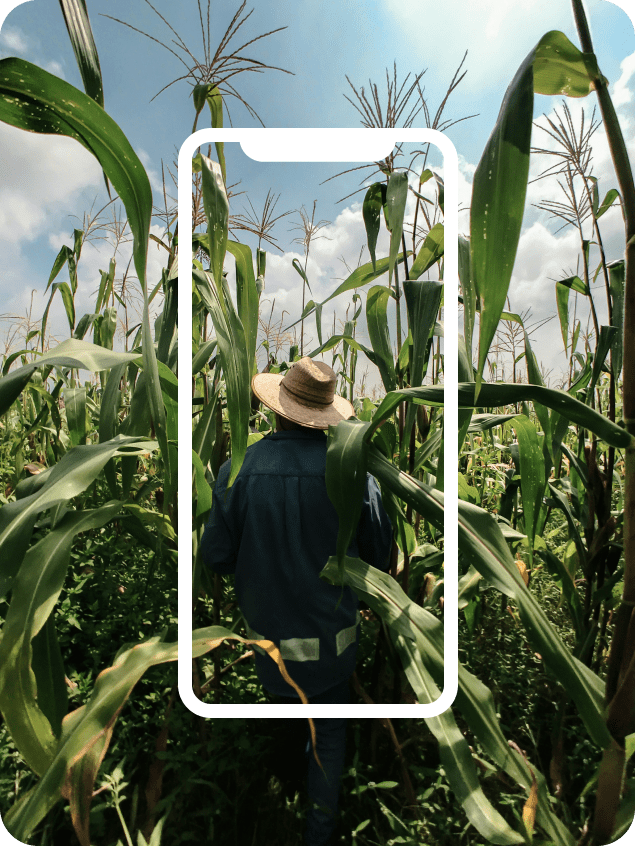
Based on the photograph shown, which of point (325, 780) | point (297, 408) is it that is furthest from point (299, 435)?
point (325, 780)

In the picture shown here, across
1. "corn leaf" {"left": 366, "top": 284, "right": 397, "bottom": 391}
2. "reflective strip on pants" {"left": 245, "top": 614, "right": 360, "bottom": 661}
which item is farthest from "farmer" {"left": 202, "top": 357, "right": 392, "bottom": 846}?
"corn leaf" {"left": 366, "top": 284, "right": 397, "bottom": 391}

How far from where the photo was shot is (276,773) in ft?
3.07

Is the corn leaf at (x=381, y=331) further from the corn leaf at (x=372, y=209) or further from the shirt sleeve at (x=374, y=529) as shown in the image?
the shirt sleeve at (x=374, y=529)

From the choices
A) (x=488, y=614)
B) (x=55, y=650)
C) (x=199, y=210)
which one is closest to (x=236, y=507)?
(x=55, y=650)

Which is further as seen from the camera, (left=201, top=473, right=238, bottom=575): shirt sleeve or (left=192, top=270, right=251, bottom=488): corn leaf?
(left=201, top=473, right=238, bottom=575): shirt sleeve

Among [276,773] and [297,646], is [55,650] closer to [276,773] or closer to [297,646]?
[297,646]

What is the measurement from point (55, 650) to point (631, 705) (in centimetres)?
65

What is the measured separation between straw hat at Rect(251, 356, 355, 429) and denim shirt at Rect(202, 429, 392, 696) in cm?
6

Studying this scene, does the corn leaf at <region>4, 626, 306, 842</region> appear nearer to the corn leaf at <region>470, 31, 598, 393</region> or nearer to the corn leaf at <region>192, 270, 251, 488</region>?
the corn leaf at <region>192, 270, 251, 488</region>

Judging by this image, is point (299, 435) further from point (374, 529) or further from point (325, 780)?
point (325, 780)

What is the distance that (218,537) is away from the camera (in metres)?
0.81

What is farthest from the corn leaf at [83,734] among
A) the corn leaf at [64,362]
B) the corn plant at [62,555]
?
the corn leaf at [64,362]

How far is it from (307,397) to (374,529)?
28 cm

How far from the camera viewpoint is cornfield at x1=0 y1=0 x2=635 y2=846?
1.34ft
